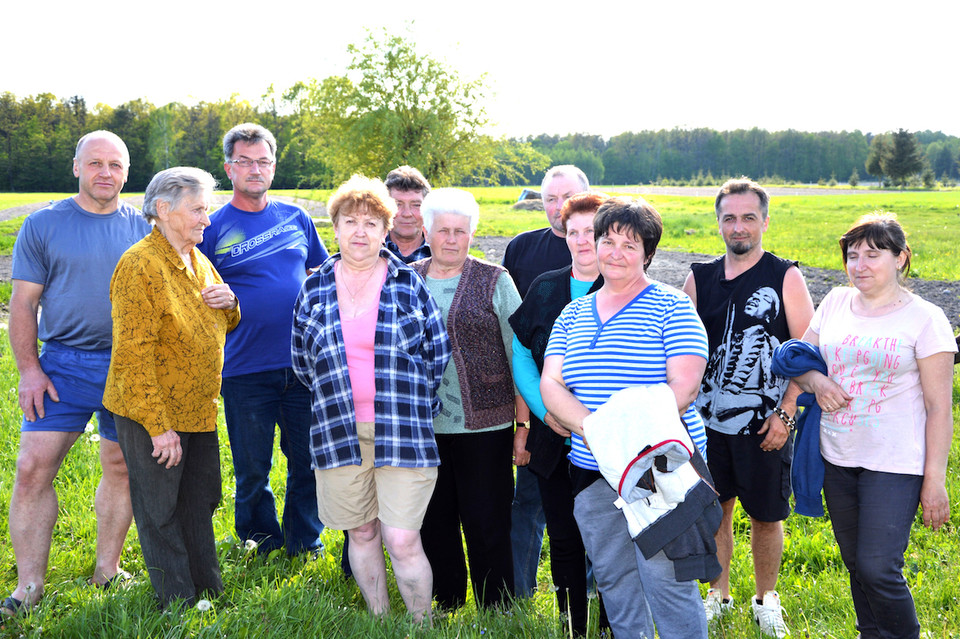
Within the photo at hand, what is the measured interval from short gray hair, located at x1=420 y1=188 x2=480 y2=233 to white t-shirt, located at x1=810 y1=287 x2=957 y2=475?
1.90 metres

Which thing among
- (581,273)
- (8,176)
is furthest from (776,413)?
(8,176)

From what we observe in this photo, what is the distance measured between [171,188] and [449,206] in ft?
4.57

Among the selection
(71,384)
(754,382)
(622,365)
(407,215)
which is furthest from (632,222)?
(71,384)

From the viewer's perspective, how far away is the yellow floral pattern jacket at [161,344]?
10.5 feet

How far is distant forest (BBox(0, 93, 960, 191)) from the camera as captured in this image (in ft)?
107

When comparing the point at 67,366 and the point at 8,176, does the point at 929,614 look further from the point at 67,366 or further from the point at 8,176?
the point at 8,176

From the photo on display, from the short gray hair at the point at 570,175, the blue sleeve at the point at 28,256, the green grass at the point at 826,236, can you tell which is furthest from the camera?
the green grass at the point at 826,236

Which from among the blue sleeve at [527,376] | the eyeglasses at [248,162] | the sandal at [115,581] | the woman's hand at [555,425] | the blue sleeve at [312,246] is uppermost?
the eyeglasses at [248,162]

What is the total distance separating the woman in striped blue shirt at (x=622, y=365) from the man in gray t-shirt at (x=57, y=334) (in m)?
2.55

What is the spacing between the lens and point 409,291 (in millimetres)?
3447

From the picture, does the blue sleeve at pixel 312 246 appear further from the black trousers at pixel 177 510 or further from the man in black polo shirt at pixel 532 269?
the black trousers at pixel 177 510

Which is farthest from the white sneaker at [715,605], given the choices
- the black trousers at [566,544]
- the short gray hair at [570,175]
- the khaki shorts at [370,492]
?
the short gray hair at [570,175]

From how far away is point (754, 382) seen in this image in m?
3.64

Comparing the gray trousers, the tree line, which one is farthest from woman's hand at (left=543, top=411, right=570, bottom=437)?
the tree line
